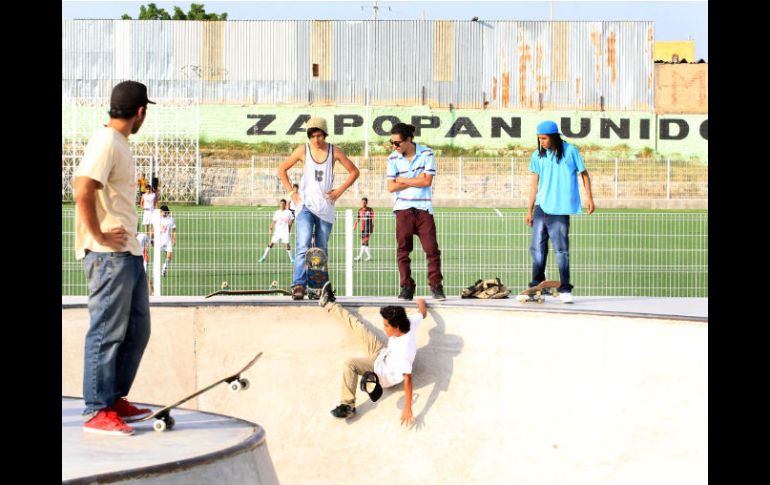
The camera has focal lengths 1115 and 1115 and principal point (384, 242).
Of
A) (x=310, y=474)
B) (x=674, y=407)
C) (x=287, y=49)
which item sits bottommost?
(x=310, y=474)

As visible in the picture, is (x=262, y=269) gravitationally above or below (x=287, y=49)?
below

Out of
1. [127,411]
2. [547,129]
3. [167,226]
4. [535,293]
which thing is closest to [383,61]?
[167,226]

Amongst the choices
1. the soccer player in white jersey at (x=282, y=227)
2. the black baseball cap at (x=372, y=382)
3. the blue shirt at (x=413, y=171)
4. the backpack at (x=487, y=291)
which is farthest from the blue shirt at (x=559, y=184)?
the soccer player in white jersey at (x=282, y=227)

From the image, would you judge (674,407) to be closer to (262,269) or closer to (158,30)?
(262,269)

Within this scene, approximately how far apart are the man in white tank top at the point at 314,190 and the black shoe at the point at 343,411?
1.17m

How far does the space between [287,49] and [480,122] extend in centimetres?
1060

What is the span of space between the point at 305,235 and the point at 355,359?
1309 millimetres

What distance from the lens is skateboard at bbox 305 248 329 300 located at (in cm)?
989

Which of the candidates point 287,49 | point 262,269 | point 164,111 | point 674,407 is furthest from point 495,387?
point 287,49

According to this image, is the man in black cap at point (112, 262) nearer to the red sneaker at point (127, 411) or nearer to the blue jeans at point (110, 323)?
the blue jeans at point (110, 323)

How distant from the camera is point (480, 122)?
185 feet

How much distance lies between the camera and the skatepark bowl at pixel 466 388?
8.92 metres

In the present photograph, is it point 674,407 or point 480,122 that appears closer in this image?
point 674,407

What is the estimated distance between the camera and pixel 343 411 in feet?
30.3
